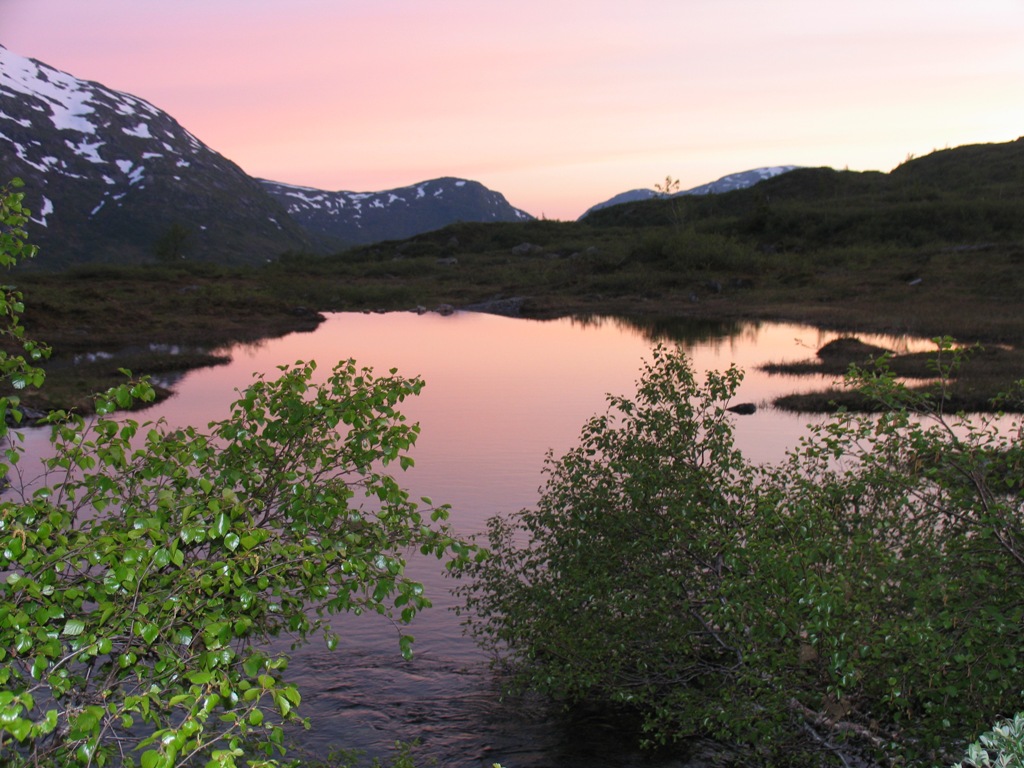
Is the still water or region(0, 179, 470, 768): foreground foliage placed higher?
region(0, 179, 470, 768): foreground foliage

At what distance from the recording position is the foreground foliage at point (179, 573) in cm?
477

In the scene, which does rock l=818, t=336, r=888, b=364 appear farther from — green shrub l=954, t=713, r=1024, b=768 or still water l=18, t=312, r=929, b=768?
green shrub l=954, t=713, r=1024, b=768

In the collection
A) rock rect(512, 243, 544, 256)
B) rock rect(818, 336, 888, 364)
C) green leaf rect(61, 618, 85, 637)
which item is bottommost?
rock rect(818, 336, 888, 364)

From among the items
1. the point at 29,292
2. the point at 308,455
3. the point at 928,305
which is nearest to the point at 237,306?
the point at 29,292

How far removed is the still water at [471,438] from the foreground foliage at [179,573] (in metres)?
6.23

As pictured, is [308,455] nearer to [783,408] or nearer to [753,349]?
[783,408]

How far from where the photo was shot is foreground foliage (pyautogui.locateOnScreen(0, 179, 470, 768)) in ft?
15.6

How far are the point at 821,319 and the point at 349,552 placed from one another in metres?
63.7

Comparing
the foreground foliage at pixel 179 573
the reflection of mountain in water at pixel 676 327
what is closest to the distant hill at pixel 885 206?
the reflection of mountain in water at pixel 676 327

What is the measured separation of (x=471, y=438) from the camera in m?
32.0

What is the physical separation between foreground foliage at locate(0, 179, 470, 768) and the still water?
6.23 metres

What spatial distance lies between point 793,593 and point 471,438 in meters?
23.2

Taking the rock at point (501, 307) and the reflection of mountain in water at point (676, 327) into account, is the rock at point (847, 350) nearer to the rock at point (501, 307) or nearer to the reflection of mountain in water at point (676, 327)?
the reflection of mountain in water at point (676, 327)

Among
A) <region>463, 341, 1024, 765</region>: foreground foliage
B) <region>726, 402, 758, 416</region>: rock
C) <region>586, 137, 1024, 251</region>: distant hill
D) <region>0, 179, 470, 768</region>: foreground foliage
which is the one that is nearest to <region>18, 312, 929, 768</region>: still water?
<region>726, 402, 758, 416</region>: rock
